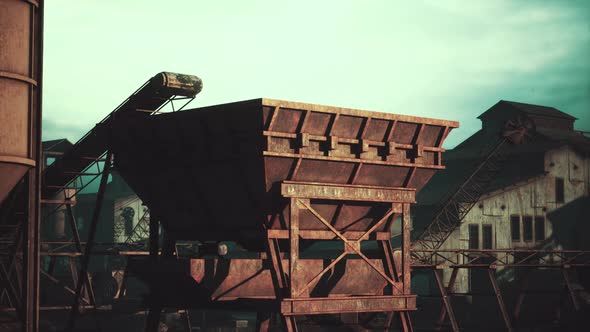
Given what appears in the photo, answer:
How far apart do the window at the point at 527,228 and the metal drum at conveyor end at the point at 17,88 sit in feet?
112

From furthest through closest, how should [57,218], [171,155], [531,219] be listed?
[57,218], [531,219], [171,155]

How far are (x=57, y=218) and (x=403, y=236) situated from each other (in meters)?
36.9

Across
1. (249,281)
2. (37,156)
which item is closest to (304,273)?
(249,281)

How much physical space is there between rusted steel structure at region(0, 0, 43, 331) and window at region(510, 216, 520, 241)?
3284cm

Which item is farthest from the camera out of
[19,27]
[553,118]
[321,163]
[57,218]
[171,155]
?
[553,118]

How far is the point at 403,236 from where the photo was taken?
17906 mm

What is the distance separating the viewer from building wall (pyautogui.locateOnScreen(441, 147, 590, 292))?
42562mm

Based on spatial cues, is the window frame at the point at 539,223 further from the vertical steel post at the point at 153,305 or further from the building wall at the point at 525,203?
the vertical steel post at the point at 153,305

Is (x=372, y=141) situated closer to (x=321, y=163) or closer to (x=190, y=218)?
(x=321, y=163)

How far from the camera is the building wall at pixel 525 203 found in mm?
42562

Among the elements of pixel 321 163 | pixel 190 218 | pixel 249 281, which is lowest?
pixel 249 281

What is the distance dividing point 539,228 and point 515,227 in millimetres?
1914

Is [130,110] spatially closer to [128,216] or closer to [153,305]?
[153,305]

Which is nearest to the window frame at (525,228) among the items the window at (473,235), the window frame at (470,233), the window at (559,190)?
the window at (559,190)
